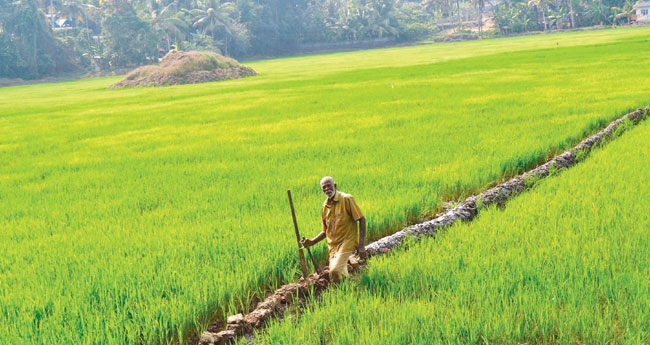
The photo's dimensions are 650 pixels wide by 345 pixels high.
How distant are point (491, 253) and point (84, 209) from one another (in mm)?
4605

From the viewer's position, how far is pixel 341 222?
3256 mm

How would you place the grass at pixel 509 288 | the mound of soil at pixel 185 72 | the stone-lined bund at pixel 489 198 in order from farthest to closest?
the mound of soil at pixel 185 72
the stone-lined bund at pixel 489 198
the grass at pixel 509 288

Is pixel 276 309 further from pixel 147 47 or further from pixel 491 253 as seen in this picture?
pixel 147 47

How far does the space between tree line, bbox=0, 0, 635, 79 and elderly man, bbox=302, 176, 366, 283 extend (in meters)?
49.7

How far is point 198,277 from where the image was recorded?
3.54 m

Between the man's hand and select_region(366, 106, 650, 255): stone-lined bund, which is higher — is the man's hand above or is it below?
above

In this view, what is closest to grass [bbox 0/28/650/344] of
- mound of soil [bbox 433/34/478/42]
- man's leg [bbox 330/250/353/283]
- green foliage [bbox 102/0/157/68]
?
man's leg [bbox 330/250/353/283]

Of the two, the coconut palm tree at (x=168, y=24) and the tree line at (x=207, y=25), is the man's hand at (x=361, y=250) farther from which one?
the coconut palm tree at (x=168, y=24)

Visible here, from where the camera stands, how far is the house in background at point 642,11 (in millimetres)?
60194

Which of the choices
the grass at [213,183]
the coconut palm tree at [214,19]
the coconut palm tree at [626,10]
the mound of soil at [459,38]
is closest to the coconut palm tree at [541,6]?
the coconut palm tree at [626,10]

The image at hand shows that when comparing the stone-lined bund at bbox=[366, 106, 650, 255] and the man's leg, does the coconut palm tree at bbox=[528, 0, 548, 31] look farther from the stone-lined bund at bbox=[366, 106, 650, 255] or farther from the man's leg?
the man's leg

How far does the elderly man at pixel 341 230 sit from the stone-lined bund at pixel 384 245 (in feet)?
0.60

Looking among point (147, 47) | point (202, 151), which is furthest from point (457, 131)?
point (147, 47)

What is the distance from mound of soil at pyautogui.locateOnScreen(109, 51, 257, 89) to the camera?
32.7m
